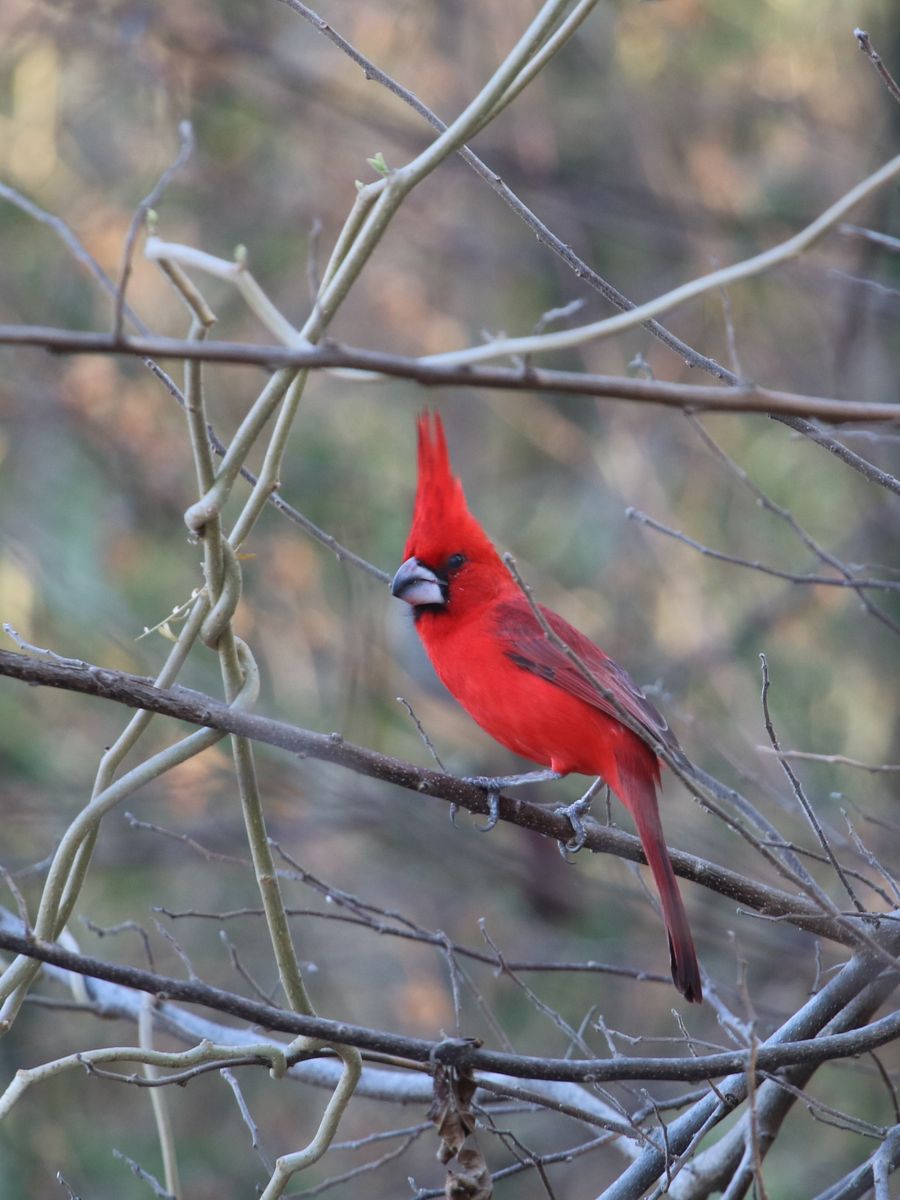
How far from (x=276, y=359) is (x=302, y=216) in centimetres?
684

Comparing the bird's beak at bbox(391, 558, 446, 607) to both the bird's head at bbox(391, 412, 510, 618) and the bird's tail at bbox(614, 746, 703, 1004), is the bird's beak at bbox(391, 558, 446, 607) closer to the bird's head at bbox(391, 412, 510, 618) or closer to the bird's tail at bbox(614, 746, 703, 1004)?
the bird's head at bbox(391, 412, 510, 618)

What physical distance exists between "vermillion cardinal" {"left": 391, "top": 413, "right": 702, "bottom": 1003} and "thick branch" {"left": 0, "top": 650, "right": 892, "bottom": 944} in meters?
0.54

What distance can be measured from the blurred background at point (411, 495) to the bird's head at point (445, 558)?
232cm

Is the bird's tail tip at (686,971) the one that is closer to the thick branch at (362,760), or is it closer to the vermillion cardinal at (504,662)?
the thick branch at (362,760)

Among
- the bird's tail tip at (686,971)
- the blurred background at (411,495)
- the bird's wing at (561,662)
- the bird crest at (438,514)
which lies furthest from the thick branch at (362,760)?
the blurred background at (411,495)

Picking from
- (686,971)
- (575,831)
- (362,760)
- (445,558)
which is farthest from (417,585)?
(362,760)

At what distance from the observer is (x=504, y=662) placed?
3.45 meters

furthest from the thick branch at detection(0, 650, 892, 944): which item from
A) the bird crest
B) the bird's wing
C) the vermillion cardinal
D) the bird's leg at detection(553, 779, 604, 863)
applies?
the bird crest

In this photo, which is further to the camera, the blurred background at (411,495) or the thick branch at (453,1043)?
the blurred background at (411,495)

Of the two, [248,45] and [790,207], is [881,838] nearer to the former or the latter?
[790,207]

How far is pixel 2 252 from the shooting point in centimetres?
738

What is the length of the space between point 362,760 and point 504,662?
1473 millimetres

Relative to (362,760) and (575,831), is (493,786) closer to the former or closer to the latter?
(575,831)

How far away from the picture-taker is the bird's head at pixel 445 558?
3324 millimetres
